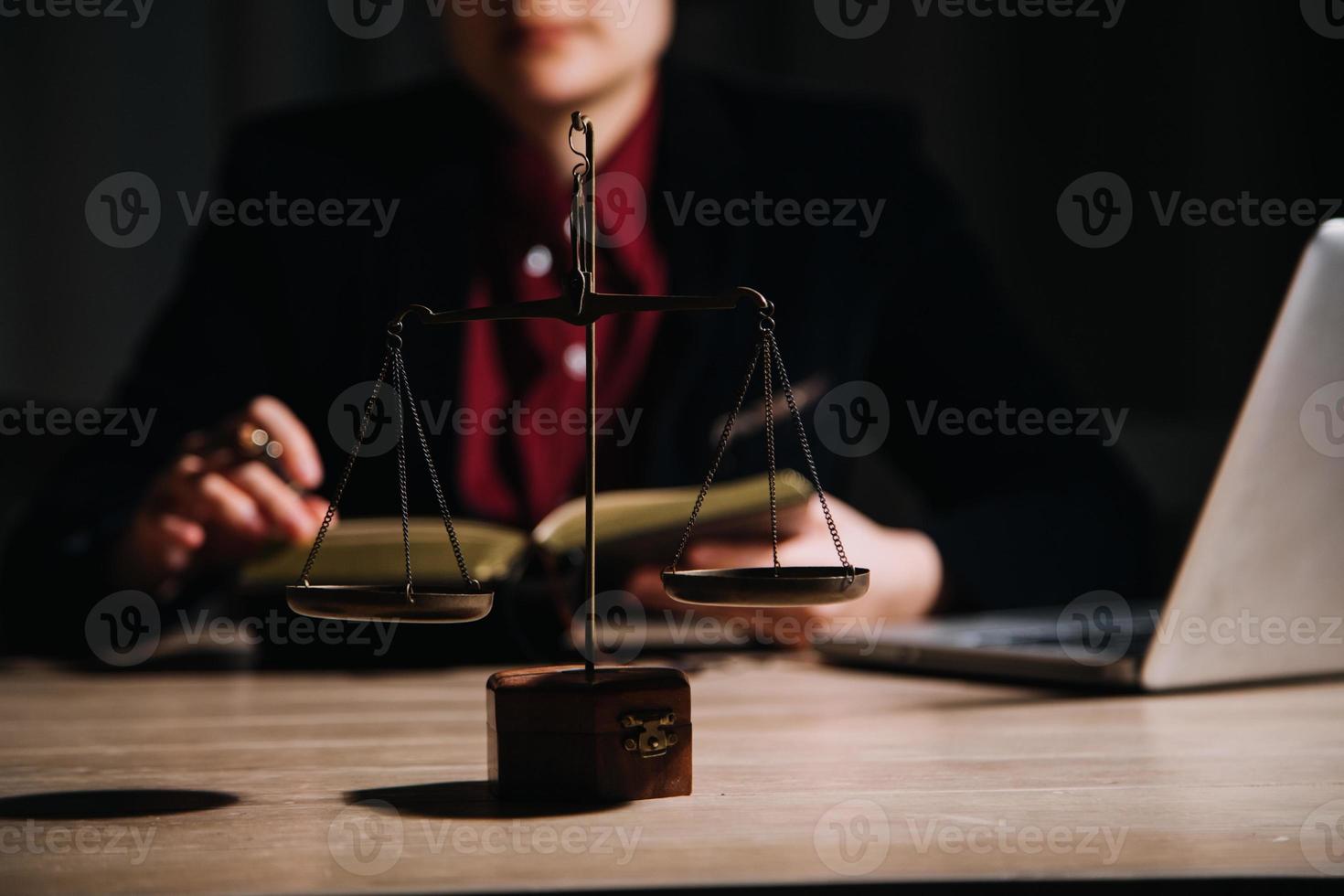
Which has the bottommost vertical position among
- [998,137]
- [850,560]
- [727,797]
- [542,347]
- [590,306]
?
[850,560]

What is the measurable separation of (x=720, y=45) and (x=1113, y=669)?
245 centimetres

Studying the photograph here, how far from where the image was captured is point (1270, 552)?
2.96 feet

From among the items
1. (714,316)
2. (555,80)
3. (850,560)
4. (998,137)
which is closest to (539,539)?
(850,560)

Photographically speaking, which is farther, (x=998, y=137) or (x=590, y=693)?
(x=998, y=137)

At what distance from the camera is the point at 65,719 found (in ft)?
3.06

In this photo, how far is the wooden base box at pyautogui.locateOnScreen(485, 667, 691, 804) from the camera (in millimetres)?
Answer: 609

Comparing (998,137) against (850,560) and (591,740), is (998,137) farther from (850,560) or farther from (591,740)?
(591,740)

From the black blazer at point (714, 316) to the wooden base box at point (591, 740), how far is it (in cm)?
108

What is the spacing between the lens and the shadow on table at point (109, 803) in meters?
0.60

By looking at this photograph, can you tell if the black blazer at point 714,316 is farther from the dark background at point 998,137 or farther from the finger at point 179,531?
the dark background at point 998,137

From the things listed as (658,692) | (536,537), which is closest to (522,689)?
(658,692)

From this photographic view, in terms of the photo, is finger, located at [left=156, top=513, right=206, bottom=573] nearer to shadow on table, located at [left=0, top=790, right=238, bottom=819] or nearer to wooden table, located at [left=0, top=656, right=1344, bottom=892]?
wooden table, located at [left=0, top=656, right=1344, bottom=892]

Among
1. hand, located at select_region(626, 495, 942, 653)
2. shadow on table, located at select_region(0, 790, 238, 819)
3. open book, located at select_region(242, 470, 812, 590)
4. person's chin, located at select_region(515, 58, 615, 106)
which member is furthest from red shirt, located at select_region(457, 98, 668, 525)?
shadow on table, located at select_region(0, 790, 238, 819)

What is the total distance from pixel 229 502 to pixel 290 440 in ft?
0.31
